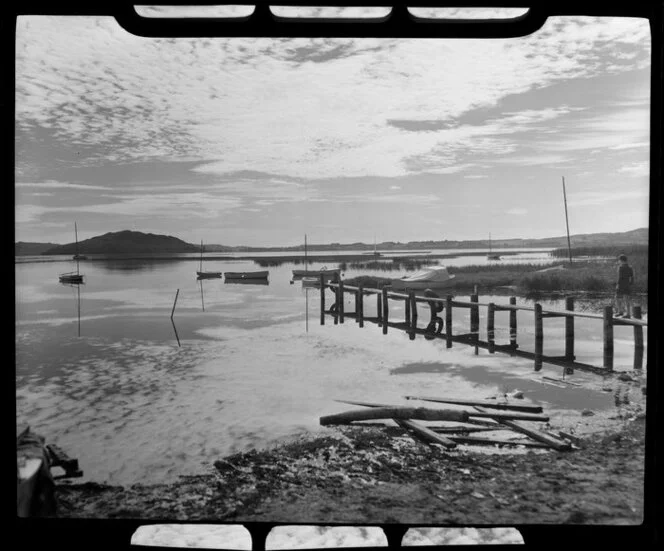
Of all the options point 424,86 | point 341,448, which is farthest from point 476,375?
point 424,86

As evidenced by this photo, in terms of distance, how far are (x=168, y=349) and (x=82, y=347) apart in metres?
2.56

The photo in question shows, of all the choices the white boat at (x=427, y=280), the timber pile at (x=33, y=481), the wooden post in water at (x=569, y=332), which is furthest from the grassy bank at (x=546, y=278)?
the timber pile at (x=33, y=481)

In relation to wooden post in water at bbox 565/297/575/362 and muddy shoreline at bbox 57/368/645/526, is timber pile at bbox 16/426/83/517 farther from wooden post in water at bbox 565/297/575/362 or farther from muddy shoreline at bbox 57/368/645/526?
wooden post in water at bbox 565/297/575/362

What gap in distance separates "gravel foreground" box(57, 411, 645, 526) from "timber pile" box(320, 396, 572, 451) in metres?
0.16

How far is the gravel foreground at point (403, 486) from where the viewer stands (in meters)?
6.08

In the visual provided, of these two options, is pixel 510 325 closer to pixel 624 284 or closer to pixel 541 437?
pixel 624 284

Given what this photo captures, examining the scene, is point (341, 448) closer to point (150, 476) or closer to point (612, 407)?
point (150, 476)

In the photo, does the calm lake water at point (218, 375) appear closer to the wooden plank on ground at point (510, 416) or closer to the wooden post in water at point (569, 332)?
the wooden post in water at point (569, 332)

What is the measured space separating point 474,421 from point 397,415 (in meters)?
1.04

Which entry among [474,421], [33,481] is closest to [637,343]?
[474,421]

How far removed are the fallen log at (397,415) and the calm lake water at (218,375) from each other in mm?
429

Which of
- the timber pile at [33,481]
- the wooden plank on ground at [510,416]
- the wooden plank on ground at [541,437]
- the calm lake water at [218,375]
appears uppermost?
the timber pile at [33,481]

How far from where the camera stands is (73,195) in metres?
21.7

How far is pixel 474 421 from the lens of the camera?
7441mm
